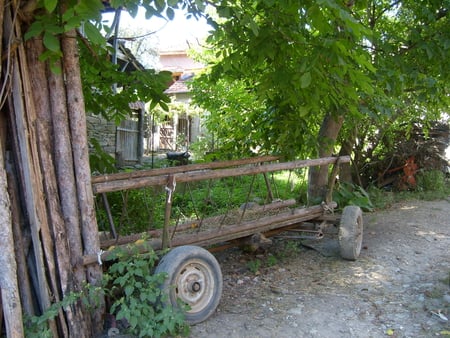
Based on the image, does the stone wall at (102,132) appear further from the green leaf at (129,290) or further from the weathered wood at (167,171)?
the green leaf at (129,290)

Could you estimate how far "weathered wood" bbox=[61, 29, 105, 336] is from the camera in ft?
11.8

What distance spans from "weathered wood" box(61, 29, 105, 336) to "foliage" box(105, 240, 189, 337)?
211 millimetres

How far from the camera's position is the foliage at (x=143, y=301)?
3.28m

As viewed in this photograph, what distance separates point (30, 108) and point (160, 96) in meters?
1.91

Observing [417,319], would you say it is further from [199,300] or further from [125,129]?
[125,129]

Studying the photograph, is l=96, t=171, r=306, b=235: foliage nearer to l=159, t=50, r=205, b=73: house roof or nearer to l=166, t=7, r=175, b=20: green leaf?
l=166, t=7, r=175, b=20: green leaf

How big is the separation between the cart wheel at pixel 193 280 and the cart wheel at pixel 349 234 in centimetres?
221

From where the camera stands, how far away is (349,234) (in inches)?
219

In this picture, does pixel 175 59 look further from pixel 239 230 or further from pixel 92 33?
pixel 92 33

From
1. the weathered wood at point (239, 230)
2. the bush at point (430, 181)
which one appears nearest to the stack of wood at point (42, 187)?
the weathered wood at point (239, 230)

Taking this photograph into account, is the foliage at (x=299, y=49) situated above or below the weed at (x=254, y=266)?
above

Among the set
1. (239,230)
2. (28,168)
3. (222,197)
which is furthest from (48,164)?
(222,197)

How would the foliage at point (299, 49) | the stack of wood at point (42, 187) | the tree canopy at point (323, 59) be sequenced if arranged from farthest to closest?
the tree canopy at point (323, 59), the foliage at point (299, 49), the stack of wood at point (42, 187)

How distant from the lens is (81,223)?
3621mm
